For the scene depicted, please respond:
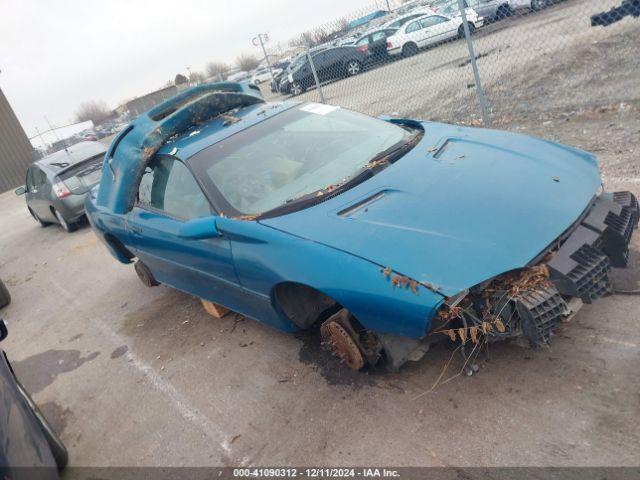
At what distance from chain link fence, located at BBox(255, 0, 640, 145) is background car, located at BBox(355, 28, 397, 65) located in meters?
0.07

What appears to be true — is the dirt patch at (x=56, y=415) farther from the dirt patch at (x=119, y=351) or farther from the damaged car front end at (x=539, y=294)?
the damaged car front end at (x=539, y=294)

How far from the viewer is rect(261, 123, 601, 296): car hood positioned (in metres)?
2.33

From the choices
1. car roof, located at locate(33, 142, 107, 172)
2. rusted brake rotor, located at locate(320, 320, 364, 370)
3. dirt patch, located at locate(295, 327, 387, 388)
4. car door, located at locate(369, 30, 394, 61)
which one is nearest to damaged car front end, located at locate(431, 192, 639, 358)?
rusted brake rotor, located at locate(320, 320, 364, 370)

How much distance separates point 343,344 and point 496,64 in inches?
384

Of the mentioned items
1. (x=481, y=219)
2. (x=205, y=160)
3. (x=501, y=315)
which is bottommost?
(x=501, y=315)

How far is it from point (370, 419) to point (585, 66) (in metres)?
7.81

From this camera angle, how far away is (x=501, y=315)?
2348 mm

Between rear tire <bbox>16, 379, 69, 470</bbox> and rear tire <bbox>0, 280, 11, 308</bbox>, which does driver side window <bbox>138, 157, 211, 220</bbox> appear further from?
rear tire <bbox>0, 280, 11, 308</bbox>

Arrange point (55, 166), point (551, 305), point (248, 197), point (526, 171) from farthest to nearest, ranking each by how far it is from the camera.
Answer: point (55, 166) < point (248, 197) < point (526, 171) < point (551, 305)

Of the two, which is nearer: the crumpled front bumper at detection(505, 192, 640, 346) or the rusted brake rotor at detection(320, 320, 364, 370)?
A: the crumpled front bumper at detection(505, 192, 640, 346)

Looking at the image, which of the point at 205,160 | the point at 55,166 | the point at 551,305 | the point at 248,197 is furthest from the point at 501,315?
the point at 55,166

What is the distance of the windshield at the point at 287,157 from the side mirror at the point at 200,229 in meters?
0.14

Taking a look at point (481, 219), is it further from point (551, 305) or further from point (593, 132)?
point (593, 132)

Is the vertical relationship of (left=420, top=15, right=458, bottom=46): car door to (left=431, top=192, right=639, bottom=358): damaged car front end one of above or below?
above
